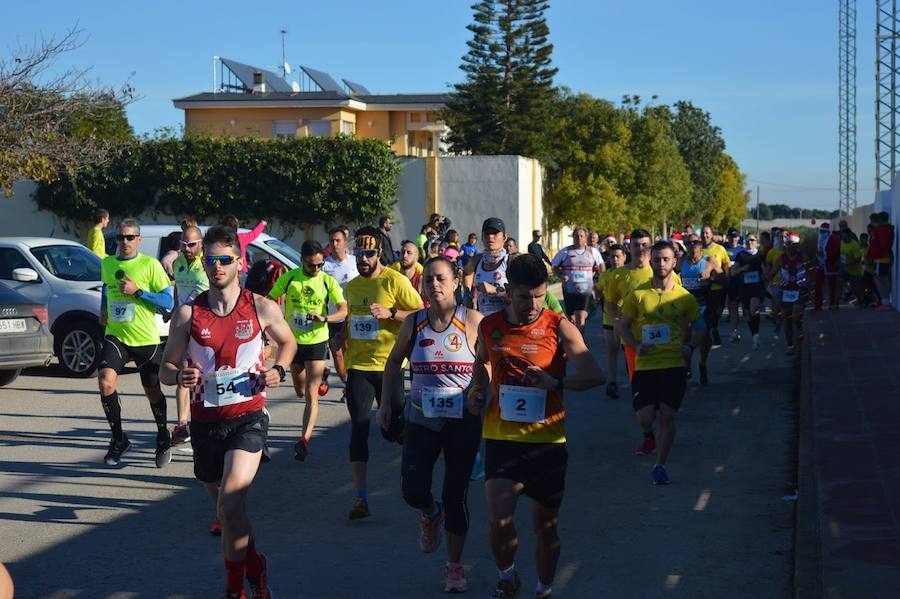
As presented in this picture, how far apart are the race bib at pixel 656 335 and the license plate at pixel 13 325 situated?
7.94m

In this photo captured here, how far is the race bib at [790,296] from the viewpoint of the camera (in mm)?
17641

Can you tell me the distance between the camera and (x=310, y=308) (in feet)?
33.1

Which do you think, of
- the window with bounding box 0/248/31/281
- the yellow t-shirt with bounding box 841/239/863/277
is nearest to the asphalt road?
the window with bounding box 0/248/31/281

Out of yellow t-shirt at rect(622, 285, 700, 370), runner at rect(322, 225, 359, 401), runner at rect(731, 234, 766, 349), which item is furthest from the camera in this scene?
runner at rect(731, 234, 766, 349)

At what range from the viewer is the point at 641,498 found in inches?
336

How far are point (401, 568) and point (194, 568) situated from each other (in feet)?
3.65

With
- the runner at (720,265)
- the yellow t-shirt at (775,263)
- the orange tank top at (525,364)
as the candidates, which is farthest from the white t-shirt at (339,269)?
the yellow t-shirt at (775,263)

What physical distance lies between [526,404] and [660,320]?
389 centimetres

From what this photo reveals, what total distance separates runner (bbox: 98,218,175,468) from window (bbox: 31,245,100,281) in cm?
635

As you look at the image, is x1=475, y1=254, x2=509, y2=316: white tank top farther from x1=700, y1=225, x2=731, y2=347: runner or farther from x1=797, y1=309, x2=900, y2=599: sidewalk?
x1=700, y1=225, x2=731, y2=347: runner

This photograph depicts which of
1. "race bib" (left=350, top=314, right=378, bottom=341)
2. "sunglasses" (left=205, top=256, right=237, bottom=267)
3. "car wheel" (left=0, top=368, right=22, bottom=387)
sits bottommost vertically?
"car wheel" (left=0, top=368, right=22, bottom=387)

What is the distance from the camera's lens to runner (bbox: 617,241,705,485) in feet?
29.7

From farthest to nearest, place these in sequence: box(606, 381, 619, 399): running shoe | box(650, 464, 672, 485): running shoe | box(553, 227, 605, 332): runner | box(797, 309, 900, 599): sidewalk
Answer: box(553, 227, 605, 332): runner < box(606, 381, 619, 399): running shoe < box(650, 464, 672, 485): running shoe < box(797, 309, 900, 599): sidewalk

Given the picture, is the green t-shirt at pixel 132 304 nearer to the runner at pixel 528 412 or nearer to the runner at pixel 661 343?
the runner at pixel 661 343
